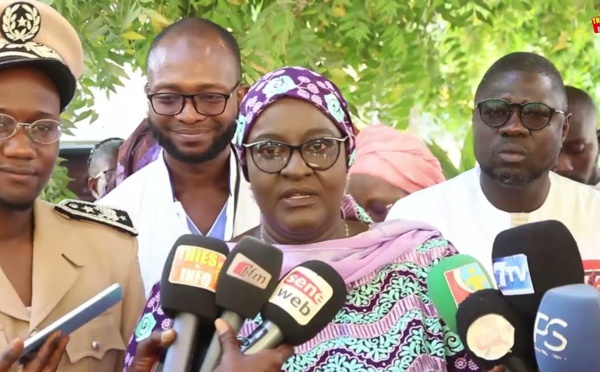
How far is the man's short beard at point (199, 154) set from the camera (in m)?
2.86

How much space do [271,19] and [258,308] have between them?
96.5 inches

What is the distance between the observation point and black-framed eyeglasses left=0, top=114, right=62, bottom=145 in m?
2.00

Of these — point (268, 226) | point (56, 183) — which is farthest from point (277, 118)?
point (56, 183)

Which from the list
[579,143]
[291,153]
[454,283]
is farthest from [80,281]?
[579,143]

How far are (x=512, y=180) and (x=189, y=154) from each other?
110 centimetres

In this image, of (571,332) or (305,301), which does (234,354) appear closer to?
(305,301)

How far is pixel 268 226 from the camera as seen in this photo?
7.26 ft

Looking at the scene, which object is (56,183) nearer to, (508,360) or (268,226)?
(268,226)

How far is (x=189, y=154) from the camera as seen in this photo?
2.86 meters

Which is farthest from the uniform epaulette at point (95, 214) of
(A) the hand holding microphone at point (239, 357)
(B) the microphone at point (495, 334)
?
(B) the microphone at point (495, 334)

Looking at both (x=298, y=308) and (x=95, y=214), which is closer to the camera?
(x=298, y=308)

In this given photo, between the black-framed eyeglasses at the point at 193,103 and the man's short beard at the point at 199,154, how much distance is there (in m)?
0.07

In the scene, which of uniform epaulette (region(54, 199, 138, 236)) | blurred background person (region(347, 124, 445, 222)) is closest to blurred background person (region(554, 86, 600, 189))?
blurred background person (region(347, 124, 445, 222))

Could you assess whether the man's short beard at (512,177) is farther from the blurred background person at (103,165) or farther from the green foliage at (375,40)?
the blurred background person at (103,165)
